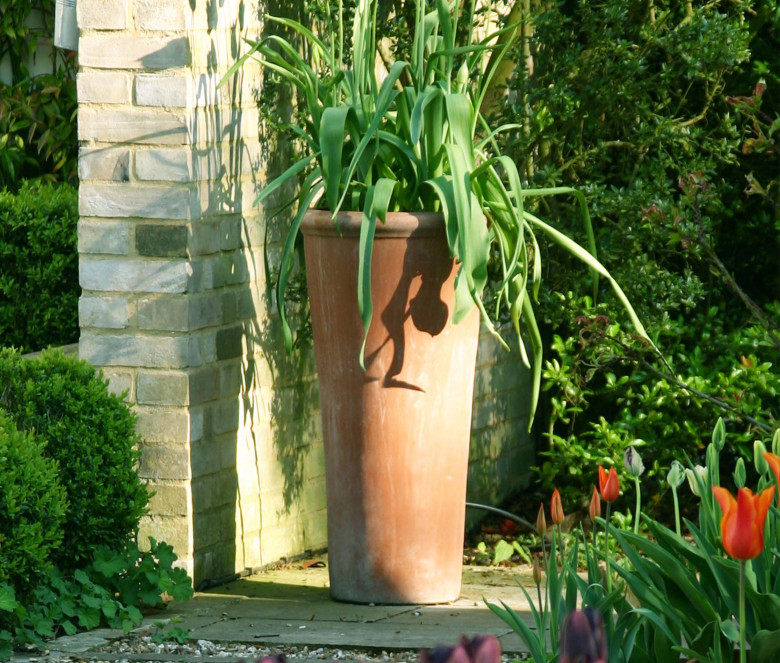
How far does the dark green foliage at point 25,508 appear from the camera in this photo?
3.69 meters

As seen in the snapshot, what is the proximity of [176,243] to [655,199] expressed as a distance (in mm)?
1745

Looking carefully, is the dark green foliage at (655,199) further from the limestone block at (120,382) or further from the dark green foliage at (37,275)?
the dark green foliage at (37,275)

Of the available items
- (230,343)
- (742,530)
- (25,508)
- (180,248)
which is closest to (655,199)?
(230,343)

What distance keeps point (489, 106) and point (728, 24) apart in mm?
951

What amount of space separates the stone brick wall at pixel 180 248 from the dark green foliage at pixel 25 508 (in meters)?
0.56

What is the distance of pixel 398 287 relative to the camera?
13.3 feet

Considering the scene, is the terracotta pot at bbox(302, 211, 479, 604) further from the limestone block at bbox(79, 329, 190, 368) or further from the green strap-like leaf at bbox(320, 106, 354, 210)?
the limestone block at bbox(79, 329, 190, 368)

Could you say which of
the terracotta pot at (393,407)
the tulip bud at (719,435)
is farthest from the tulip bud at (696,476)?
the terracotta pot at (393,407)

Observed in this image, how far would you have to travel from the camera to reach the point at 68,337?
5.26 m

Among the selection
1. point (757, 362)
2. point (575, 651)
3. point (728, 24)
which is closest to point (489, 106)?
point (728, 24)

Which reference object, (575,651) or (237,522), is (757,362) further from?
(575,651)

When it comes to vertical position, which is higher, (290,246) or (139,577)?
(290,246)

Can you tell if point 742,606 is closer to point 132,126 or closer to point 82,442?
point 82,442

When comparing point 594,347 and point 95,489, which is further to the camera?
point 594,347
